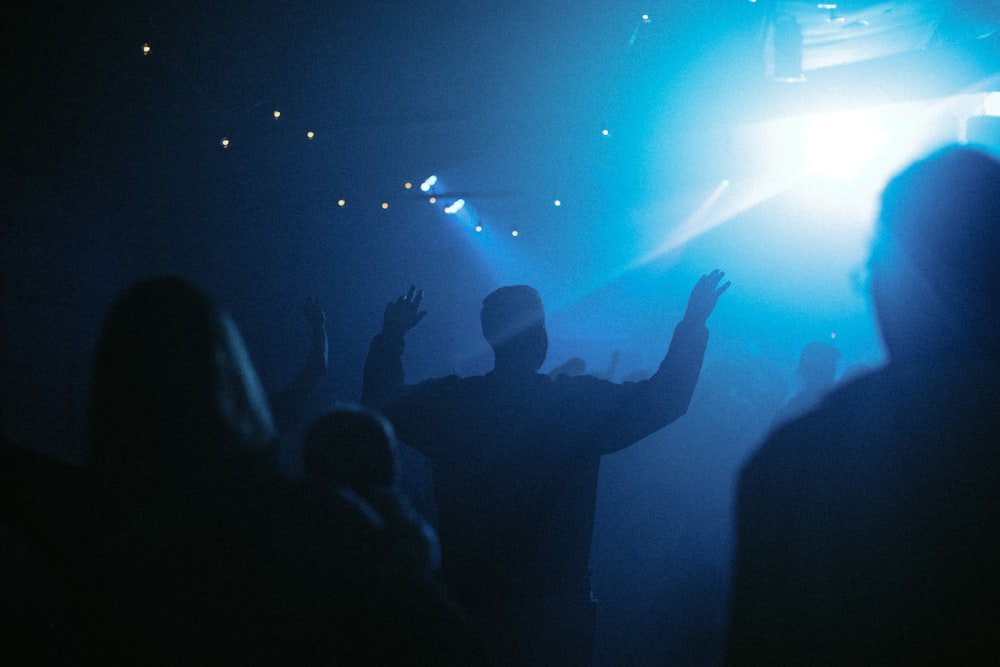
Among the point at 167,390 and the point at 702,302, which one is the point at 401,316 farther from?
the point at 167,390

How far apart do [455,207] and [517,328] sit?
22.1 ft

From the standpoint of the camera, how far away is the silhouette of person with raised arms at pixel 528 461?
203 cm

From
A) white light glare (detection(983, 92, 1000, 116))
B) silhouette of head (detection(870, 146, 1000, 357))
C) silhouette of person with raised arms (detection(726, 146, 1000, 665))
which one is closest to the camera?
silhouette of person with raised arms (detection(726, 146, 1000, 665))

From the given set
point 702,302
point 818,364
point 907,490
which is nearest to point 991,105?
point 818,364

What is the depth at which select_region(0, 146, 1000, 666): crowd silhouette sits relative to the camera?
85 cm

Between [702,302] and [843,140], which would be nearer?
[702,302]

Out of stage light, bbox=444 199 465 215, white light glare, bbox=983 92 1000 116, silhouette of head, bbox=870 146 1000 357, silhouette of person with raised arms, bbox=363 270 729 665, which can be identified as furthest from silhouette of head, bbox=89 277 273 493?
stage light, bbox=444 199 465 215

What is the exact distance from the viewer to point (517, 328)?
7.47 ft

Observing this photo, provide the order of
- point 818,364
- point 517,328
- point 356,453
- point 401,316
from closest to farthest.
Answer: point 356,453
point 517,328
point 401,316
point 818,364

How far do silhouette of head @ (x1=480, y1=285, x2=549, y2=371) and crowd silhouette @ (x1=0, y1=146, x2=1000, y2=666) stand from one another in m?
0.78

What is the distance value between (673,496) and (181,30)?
16.3ft

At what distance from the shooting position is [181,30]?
471 centimetres

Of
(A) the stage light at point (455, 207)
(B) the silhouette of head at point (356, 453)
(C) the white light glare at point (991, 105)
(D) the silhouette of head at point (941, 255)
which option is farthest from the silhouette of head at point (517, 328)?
(A) the stage light at point (455, 207)

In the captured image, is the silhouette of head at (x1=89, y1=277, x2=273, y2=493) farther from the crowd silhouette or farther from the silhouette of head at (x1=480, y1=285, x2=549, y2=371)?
the silhouette of head at (x1=480, y1=285, x2=549, y2=371)
